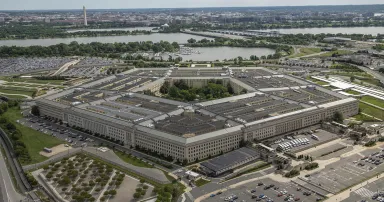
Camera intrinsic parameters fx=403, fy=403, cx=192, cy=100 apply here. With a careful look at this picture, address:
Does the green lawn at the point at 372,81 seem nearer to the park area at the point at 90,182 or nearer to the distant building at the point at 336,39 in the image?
the park area at the point at 90,182

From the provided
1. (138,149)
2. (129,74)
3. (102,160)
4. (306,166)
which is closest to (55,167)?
(102,160)

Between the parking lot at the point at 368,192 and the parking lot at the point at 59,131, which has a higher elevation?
the parking lot at the point at 59,131

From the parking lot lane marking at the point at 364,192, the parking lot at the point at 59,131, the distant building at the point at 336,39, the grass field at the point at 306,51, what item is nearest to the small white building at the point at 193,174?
the parking lot lane marking at the point at 364,192

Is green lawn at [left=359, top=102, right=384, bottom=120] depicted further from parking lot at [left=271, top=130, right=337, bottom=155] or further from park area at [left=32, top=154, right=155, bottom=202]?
park area at [left=32, top=154, right=155, bottom=202]

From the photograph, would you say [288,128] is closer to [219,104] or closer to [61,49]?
[219,104]

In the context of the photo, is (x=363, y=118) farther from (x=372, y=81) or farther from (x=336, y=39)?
(x=336, y=39)

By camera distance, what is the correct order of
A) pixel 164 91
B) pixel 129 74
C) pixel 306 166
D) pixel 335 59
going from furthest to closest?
1. pixel 335 59
2. pixel 129 74
3. pixel 164 91
4. pixel 306 166
